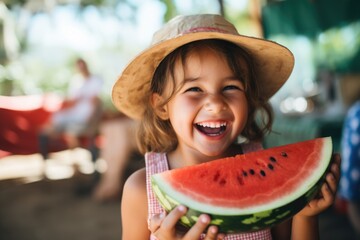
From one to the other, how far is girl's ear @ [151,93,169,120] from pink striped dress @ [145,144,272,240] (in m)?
0.20

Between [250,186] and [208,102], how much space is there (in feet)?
1.21

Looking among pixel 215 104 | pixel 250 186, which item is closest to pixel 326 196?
pixel 250 186

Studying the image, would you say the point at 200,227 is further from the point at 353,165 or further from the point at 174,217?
the point at 353,165

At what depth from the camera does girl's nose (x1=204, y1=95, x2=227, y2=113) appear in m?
1.38

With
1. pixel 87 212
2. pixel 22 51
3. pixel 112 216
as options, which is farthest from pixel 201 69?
pixel 22 51

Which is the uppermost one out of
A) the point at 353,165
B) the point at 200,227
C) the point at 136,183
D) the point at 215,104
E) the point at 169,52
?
the point at 169,52

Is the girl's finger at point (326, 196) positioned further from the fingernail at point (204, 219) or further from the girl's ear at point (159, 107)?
the girl's ear at point (159, 107)

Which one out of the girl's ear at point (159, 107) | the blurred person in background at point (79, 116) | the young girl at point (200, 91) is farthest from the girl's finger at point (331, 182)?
the blurred person in background at point (79, 116)

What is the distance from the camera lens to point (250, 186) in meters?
1.24

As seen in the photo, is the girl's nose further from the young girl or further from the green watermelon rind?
the green watermelon rind

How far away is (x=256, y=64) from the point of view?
5.51ft

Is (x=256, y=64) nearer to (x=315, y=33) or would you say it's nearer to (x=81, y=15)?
(x=315, y=33)

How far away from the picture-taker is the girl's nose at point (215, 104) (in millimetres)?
1381

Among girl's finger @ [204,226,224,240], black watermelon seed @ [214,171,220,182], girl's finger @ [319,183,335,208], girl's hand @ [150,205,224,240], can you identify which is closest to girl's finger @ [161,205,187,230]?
girl's hand @ [150,205,224,240]
